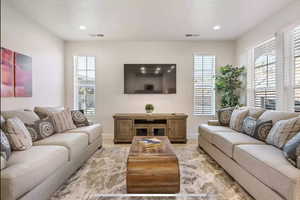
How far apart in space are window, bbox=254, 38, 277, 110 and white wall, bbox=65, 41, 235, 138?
101cm

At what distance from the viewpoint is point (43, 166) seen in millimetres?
1911

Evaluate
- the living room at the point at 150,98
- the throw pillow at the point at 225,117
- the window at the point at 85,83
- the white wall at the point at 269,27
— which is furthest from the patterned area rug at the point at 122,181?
the white wall at the point at 269,27

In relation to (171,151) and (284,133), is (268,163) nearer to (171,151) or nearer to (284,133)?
(284,133)

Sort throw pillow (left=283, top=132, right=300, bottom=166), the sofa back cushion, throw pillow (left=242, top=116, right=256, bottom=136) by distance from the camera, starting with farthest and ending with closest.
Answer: throw pillow (left=242, top=116, right=256, bottom=136)
the sofa back cushion
throw pillow (left=283, top=132, right=300, bottom=166)

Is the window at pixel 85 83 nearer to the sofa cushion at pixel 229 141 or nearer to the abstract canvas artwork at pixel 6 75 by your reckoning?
the sofa cushion at pixel 229 141

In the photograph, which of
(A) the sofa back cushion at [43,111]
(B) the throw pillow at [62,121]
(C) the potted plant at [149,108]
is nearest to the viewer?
(A) the sofa back cushion at [43,111]

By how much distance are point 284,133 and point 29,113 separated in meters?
2.90

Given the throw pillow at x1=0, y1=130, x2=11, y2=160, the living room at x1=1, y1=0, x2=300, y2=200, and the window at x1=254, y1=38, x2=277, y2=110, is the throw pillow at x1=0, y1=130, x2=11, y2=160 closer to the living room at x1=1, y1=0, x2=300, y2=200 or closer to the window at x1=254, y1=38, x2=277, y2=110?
the living room at x1=1, y1=0, x2=300, y2=200

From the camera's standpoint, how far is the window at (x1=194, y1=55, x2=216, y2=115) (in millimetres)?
4988

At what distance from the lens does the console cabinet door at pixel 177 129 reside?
4.48m

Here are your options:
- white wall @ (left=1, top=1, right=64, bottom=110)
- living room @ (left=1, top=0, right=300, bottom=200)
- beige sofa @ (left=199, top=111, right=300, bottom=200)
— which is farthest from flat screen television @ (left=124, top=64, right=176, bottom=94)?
beige sofa @ (left=199, top=111, right=300, bottom=200)

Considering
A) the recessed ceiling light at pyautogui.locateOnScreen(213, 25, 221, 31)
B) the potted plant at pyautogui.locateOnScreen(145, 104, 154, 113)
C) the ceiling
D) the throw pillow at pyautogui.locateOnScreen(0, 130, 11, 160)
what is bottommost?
the throw pillow at pyautogui.locateOnScreen(0, 130, 11, 160)

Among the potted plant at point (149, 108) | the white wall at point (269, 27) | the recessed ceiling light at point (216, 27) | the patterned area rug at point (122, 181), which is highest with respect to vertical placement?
the recessed ceiling light at point (216, 27)

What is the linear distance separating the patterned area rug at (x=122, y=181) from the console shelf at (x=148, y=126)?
100cm
